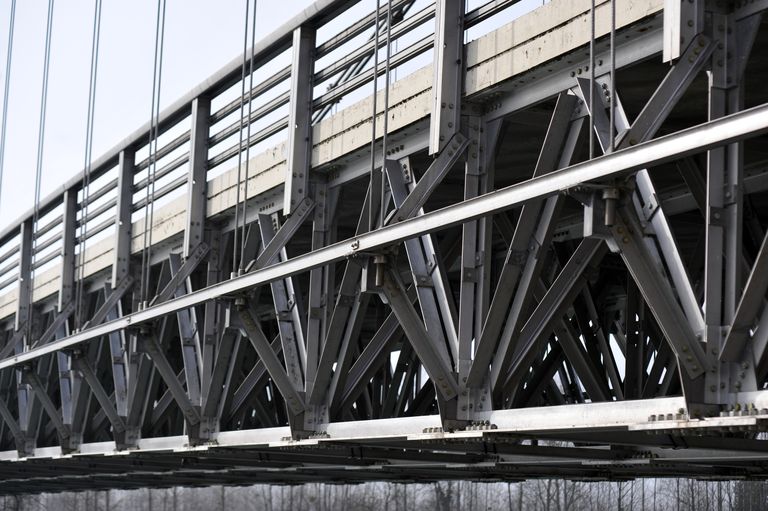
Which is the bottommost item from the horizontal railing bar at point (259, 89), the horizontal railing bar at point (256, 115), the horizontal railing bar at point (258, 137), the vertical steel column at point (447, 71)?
the vertical steel column at point (447, 71)

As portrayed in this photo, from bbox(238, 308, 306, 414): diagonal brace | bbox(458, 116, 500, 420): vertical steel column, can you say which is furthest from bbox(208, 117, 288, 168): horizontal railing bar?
bbox(458, 116, 500, 420): vertical steel column

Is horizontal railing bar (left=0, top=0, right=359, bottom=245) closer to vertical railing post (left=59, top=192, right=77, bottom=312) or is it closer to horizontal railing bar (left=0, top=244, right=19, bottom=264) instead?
vertical railing post (left=59, top=192, right=77, bottom=312)

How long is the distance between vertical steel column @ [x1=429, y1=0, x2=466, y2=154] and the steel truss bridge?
0.02 meters

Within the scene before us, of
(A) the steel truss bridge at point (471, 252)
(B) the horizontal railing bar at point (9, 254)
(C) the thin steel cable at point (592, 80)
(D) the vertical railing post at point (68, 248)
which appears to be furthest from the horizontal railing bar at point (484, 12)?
(B) the horizontal railing bar at point (9, 254)

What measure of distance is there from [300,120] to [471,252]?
4.56 metres

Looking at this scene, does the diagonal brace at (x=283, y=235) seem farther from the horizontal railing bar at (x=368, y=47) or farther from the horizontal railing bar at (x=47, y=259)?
the horizontal railing bar at (x=47, y=259)

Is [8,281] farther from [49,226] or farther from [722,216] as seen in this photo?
[722,216]

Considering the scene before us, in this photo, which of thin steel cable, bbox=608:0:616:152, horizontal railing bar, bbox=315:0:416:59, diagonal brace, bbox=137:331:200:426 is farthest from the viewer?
diagonal brace, bbox=137:331:200:426

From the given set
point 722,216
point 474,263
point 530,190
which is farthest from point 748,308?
point 474,263

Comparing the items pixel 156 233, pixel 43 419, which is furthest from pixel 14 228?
pixel 156 233

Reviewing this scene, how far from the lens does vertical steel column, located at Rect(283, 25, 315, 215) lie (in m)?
17.9

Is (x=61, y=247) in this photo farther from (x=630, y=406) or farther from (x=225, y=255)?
(x=630, y=406)

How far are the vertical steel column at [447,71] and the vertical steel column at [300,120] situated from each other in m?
3.62

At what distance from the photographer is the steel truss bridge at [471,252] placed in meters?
10.8
